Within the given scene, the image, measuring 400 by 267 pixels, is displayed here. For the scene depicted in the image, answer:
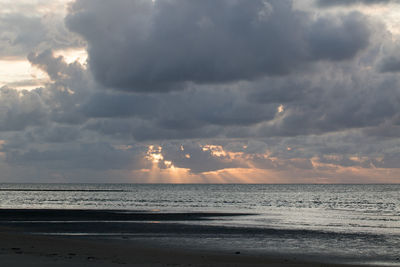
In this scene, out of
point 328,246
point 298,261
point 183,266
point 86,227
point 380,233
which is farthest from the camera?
point 86,227

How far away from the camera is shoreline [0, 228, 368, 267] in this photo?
76.3 feet

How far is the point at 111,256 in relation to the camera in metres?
26.0

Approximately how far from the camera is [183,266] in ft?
75.2

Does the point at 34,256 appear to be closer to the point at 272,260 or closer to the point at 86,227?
the point at 272,260

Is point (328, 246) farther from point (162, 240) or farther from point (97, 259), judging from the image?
point (97, 259)

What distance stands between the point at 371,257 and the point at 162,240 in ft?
53.2

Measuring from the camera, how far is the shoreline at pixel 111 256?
23.2 metres

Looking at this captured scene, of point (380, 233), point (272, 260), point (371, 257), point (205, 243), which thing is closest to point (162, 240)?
point (205, 243)

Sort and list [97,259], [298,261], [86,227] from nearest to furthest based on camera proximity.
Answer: [97,259]
[298,261]
[86,227]

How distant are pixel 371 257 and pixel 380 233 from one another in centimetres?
1510

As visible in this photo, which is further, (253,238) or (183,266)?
(253,238)

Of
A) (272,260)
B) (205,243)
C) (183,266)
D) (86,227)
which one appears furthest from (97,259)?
(86,227)

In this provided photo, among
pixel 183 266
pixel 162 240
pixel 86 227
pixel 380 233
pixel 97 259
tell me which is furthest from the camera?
pixel 86 227

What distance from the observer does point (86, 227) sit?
47219 millimetres
